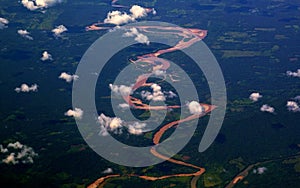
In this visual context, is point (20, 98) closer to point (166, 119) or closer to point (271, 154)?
point (166, 119)

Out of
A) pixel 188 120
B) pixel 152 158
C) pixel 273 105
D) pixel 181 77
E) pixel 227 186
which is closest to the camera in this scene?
pixel 227 186

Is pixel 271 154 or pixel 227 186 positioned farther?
pixel 271 154

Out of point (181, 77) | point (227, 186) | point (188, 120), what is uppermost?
point (181, 77)

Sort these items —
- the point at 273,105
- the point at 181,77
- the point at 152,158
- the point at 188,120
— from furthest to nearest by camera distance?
the point at 181,77, the point at 273,105, the point at 188,120, the point at 152,158

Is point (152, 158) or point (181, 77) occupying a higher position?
point (181, 77)

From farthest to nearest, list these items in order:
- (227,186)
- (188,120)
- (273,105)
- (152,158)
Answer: (273,105) < (188,120) < (152,158) < (227,186)

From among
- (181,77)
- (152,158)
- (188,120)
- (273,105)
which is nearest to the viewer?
(152,158)

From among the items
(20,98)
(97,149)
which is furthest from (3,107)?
(97,149)

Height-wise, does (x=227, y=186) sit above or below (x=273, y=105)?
below

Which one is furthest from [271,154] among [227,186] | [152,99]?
[152,99]

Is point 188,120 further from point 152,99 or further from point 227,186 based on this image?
point 227,186
